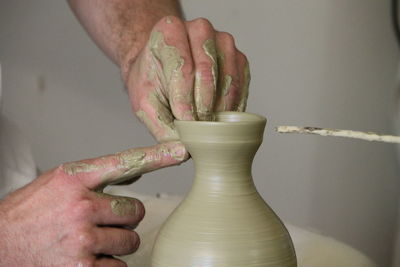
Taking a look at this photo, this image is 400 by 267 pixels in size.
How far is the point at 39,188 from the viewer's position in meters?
1.12

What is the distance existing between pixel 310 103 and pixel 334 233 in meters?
0.56

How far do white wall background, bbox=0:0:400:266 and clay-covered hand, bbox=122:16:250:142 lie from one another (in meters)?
1.22

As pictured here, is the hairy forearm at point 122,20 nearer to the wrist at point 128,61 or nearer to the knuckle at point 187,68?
the wrist at point 128,61

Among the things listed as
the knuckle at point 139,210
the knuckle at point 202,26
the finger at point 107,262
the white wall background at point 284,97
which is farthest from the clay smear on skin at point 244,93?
the white wall background at point 284,97

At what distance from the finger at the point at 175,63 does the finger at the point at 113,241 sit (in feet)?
0.75

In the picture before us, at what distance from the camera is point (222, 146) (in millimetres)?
950

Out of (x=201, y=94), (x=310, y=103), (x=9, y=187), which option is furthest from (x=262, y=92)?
(x=201, y=94)

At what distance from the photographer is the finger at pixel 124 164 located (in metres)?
1.06

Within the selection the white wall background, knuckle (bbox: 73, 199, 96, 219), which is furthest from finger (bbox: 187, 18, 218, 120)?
the white wall background

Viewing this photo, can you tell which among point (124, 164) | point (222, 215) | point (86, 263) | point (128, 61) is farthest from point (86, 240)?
point (128, 61)

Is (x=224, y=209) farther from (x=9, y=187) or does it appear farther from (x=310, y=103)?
(x=310, y=103)

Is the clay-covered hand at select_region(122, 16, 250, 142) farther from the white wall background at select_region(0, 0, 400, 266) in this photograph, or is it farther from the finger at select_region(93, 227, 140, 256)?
the white wall background at select_region(0, 0, 400, 266)

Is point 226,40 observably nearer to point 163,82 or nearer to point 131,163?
point 163,82

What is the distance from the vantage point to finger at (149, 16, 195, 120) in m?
1.08
